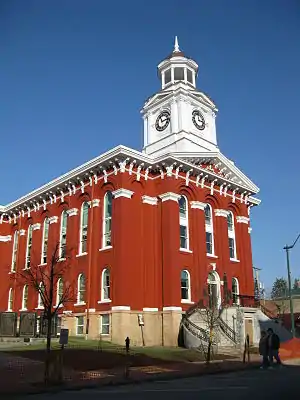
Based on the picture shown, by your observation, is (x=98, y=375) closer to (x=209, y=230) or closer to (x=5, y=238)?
(x=209, y=230)

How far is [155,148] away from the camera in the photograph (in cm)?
4247

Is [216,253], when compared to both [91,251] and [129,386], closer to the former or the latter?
[91,251]

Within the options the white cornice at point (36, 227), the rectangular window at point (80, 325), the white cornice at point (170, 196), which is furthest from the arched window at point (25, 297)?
the white cornice at point (170, 196)

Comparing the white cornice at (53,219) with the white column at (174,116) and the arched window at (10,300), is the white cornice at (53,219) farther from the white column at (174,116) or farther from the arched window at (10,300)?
the white column at (174,116)

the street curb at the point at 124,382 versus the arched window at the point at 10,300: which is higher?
the arched window at the point at 10,300

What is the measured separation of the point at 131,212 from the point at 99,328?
28.3ft

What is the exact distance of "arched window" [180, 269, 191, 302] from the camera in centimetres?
3372

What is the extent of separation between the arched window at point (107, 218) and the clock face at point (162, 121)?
1060cm

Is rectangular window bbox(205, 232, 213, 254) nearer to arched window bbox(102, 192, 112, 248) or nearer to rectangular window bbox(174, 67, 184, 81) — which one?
arched window bbox(102, 192, 112, 248)

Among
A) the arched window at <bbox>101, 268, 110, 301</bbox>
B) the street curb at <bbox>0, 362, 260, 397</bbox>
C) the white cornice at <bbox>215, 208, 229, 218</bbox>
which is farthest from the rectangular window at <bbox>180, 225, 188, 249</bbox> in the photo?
the street curb at <bbox>0, 362, 260, 397</bbox>

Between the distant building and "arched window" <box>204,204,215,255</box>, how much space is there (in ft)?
0.28

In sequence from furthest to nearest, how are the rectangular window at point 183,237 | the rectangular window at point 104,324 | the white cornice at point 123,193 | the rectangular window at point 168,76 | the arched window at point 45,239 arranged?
the rectangular window at point 168,76
the arched window at point 45,239
the rectangular window at point 183,237
the white cornice at point 123,193
the rectangular window at point 104,324

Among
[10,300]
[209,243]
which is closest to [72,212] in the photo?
[209,243]

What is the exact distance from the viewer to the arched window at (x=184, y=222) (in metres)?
35.2
